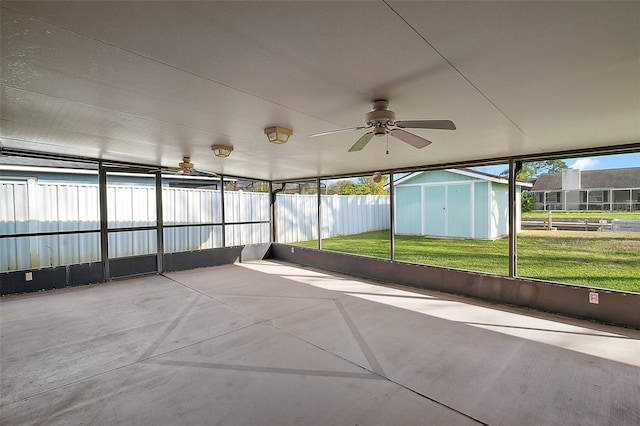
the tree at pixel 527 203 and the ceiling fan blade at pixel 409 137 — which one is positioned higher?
the ceiling fan blade at pixel 409 137

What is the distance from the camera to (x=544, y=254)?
300 inches

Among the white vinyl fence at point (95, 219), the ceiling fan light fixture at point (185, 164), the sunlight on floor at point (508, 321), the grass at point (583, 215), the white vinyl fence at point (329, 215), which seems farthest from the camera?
the grass at point (583, 215)

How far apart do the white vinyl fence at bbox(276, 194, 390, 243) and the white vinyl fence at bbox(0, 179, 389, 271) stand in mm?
144

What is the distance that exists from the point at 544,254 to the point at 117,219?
32.8ft

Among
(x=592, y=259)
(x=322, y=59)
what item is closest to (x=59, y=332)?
(x=322, y=59)

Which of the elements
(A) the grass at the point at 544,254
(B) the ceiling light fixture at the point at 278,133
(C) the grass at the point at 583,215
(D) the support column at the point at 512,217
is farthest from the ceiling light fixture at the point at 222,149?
(C) the grass at the point at 583,215

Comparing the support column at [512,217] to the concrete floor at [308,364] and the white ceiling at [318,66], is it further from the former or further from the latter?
the white ceiling at [318,66]

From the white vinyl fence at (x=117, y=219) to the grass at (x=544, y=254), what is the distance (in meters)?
2.69

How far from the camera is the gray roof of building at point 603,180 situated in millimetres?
12237

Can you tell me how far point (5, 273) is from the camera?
4789 mm

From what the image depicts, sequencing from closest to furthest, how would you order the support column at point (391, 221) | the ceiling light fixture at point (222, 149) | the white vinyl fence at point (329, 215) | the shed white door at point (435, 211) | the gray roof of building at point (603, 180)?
the ceiling light fixture at point (222, 149), the support column at point (391, 221), the white vinyl fence at point (329, 215), the shed white door at point (435, 211), the gray roof of building at point (603, 180)

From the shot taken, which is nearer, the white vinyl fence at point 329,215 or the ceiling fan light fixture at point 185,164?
the ceiling fan light fixture at point 185,164

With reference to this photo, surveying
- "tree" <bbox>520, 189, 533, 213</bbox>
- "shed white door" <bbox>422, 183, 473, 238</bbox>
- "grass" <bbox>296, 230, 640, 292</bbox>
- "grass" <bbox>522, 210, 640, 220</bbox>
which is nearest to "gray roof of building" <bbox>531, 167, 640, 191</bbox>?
"tree" <bbox>520, 189, 533, 213</bbox>

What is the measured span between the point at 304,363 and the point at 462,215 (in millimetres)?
9668
